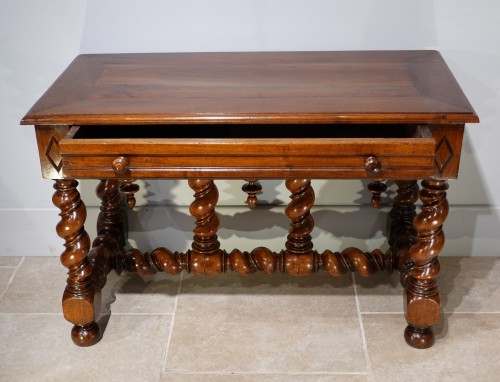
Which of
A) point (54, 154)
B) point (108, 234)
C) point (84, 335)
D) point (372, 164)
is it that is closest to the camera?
point (372, 164)

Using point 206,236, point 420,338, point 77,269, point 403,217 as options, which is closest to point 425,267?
point 420,338

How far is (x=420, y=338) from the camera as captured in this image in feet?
6.31

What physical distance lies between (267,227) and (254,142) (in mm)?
696

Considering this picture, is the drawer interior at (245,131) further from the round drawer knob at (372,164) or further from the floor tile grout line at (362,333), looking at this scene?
the floor tile grout line at (362,333)

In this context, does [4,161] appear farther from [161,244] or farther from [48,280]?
[161,244]

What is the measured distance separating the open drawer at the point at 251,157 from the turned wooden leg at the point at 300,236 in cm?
28

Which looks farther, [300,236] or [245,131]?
[300,236]

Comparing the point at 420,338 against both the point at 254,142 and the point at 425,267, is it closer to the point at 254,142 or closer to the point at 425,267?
the point at 425,267

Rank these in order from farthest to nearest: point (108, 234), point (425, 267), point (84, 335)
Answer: point (108, 234) → point (84, 335) → point (425, 267)

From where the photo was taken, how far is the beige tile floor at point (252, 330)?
6.15 ft

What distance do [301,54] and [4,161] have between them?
92cm

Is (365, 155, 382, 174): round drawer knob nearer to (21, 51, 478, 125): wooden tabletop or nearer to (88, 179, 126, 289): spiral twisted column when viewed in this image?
(21, 51, 478, 125): wooden tabletop

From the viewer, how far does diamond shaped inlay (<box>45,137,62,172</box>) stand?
1708mm

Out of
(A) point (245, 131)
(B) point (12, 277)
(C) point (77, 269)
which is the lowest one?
(B) point (12, 277)
